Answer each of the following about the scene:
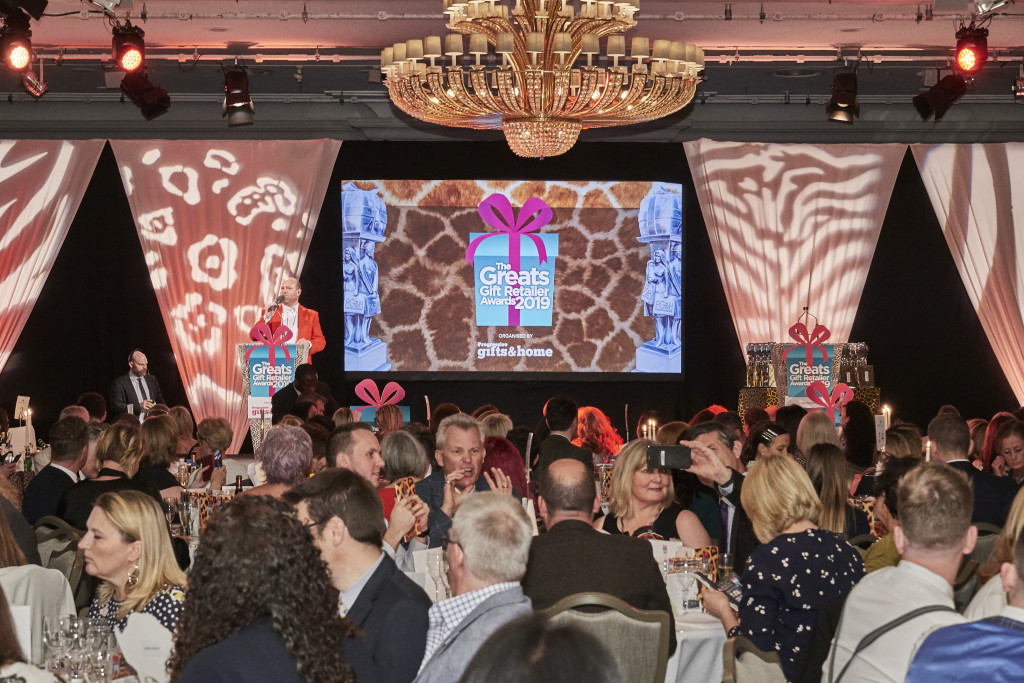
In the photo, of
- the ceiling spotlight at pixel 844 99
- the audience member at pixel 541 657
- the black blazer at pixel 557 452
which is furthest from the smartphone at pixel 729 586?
the ceiling spotlight at pixel 844 99

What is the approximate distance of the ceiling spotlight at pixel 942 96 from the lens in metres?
10.0

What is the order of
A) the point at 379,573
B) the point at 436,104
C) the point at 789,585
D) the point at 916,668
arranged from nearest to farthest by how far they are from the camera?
1. the point at 916,668
2. the point at 379,573
3. the point at 789,585
4. the point at 436,104

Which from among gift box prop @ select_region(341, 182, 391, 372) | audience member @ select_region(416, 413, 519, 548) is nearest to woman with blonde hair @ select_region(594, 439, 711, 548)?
audience member @ select_region(416, 413, 519, 548)

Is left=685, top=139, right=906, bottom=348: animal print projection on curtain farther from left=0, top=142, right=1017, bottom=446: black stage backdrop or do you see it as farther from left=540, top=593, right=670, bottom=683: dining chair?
left=540, top=593, right=670, bottom=683: dining chair

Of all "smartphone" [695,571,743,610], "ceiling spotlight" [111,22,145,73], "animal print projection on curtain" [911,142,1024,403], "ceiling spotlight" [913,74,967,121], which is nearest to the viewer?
"smartphone" [695,571,743,610]

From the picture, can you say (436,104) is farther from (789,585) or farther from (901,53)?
(901,53)

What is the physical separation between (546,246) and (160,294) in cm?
436

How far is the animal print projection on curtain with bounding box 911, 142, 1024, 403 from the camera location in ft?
42.7

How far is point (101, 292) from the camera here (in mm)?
13555

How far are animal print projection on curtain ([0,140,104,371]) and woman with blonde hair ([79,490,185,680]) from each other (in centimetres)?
993

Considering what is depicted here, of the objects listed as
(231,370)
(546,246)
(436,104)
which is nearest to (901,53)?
(546,246)

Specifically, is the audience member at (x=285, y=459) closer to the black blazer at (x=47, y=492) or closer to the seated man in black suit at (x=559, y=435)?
the black blazer at (x=47, y=492)

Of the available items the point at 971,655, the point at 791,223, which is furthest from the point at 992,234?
the point at 971,655

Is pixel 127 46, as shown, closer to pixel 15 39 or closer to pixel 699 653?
pixel 15 39
